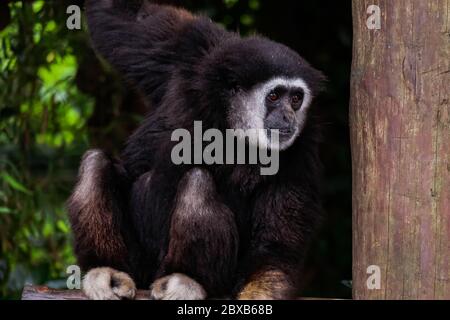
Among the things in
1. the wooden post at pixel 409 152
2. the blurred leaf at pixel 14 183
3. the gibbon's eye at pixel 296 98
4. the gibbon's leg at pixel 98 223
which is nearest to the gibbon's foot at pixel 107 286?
the gibbon's leg at pixel 98 223

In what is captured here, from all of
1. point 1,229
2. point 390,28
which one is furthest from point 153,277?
point 1,229

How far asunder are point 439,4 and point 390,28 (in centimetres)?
35

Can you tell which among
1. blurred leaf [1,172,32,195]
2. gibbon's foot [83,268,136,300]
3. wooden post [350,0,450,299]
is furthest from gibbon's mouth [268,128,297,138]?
blurred leaf [1,172,32,195]

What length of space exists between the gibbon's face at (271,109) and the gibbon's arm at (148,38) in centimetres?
50

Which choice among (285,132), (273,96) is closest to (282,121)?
(285,132)

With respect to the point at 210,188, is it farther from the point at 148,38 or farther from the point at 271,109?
the point at 148,38

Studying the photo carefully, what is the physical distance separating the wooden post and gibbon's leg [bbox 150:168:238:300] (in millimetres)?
1047

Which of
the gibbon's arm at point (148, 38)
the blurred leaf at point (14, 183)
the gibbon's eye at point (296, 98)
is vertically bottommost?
the blurred leaf at point (14, 183)

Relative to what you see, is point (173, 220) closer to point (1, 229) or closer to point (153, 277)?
point (153, 277)

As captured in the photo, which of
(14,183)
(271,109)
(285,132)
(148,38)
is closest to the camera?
(285,132)

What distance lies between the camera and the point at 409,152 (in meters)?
5.25

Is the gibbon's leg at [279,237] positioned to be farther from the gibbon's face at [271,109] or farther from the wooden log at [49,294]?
the wooden log at [49,294]

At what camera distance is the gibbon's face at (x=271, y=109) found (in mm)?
5996

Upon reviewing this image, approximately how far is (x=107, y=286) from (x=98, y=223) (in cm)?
49
